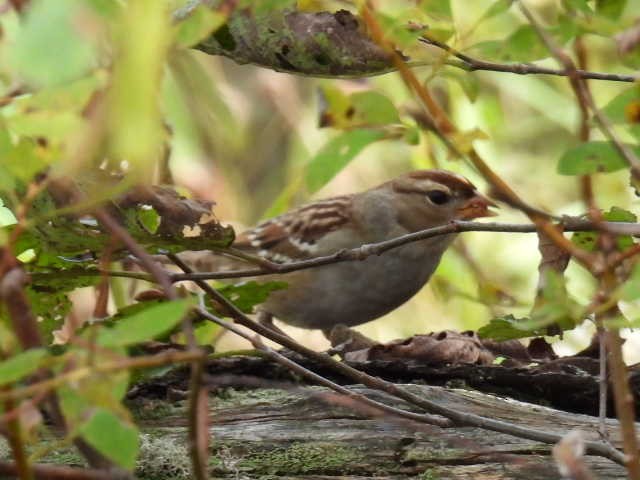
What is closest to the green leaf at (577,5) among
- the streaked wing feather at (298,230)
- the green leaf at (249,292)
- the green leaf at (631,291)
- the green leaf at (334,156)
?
the green leaf at (334,156)

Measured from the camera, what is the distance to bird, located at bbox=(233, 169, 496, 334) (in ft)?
11.1

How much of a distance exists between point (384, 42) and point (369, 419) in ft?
2.82

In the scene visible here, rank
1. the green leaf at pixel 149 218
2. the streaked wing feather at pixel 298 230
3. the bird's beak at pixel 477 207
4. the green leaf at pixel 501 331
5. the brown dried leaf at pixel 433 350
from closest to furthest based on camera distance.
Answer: the green leaf at pixel 149 218 < the green leaf at pixel 501 331 < the brown dried leaf at pixel 433 350 < the bird's beak at pixel 477 207 < the streaked wing feather at pixel 298 230

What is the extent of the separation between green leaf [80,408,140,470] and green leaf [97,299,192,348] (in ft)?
0.20

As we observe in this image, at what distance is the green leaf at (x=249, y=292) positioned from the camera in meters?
1.83

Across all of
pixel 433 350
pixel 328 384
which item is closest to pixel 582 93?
pixel 328 384

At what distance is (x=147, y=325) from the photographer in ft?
2.74

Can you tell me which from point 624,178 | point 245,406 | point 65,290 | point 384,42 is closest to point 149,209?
point 65,290

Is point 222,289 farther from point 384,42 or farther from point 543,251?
point 384,42

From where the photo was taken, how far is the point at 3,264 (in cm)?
89

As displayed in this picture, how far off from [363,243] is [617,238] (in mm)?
2062

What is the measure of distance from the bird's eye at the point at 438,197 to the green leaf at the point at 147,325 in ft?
8.85

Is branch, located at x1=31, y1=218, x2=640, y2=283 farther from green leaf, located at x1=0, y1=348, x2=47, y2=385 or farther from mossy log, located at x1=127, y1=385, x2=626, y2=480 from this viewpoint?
green leaf, located at x1=0, y1=348, x2=47, y2=385

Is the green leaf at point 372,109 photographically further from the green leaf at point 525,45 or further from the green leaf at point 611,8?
the green leaf at point 611,8
